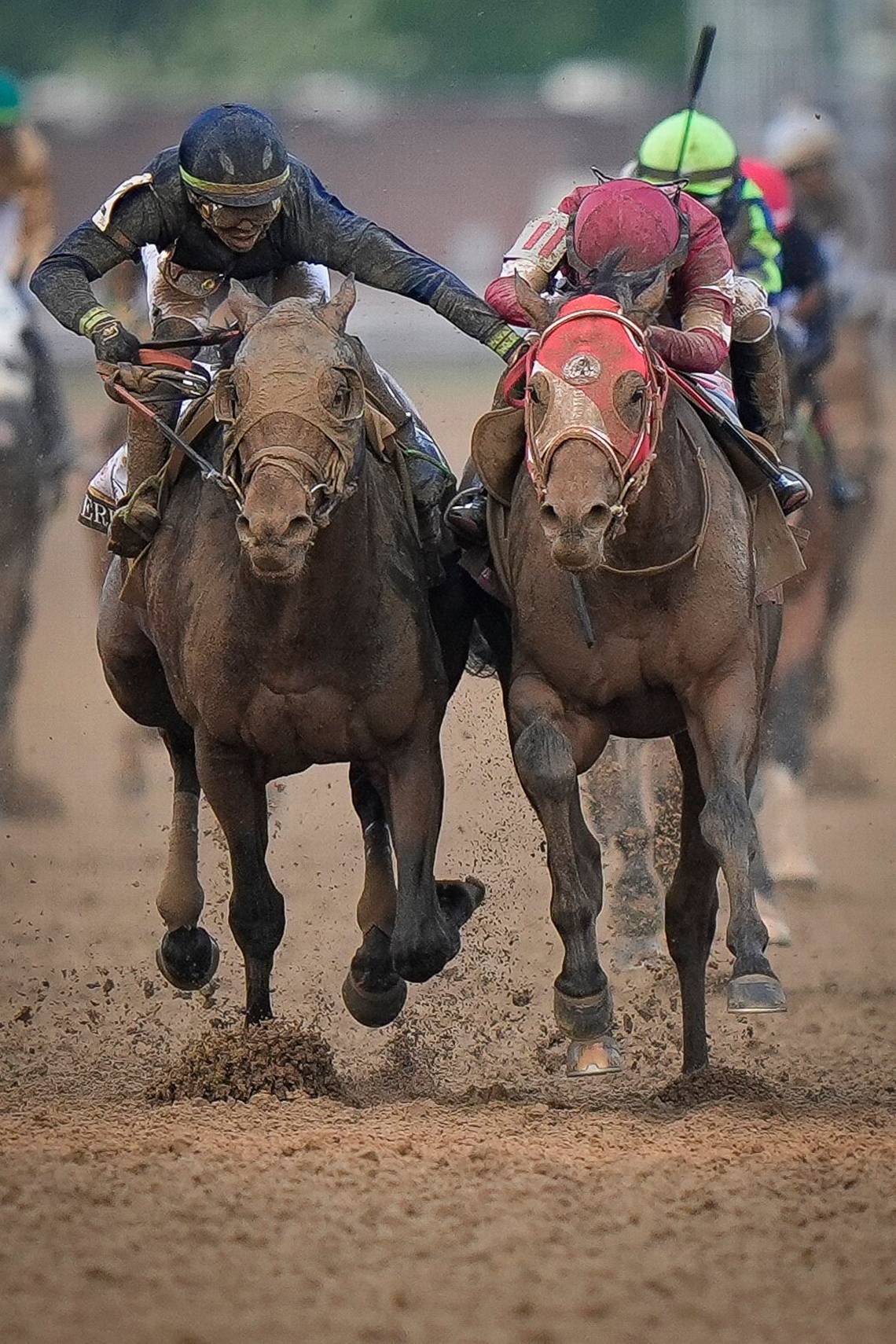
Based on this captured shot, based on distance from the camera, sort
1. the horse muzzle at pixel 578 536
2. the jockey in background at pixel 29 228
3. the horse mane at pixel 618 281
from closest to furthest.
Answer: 1. the horse muzzle at pixel 578 536
2. the horse mane at pixel 618 281
3. the jockey in background at pixel 29 228

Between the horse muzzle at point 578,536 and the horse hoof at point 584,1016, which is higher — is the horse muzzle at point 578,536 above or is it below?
above

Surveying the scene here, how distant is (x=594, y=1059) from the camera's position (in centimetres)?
639

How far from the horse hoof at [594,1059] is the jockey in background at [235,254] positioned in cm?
144

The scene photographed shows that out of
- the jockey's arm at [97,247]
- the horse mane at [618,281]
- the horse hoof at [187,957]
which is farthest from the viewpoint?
the horse hoof at [187,957]

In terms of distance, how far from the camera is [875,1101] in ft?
23.0

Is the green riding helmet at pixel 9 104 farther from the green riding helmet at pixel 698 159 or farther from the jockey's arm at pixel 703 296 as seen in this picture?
the jockey's arm at pixel 703 296

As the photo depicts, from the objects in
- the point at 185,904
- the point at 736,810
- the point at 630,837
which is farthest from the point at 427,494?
the point at 630,837

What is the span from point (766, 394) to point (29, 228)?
5.67 meters

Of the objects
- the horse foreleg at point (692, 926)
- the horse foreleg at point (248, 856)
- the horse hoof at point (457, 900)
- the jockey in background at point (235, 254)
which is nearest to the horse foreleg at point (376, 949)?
the horse hoof at point (457, 900)

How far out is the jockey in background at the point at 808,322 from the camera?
1055 centimetres

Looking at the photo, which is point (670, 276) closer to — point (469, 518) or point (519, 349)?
point (519, 349)


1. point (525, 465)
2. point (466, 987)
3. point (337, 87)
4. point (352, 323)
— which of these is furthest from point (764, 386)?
point (337, 87)

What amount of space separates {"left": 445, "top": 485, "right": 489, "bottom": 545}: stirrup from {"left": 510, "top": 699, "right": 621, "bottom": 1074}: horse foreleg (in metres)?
0.64

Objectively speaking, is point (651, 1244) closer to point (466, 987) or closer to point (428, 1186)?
point (428, 1186)
